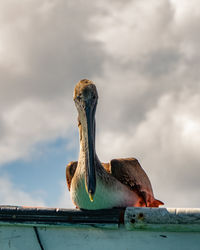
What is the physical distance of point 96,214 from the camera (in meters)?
5.35

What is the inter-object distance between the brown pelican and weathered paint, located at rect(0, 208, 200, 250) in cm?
28

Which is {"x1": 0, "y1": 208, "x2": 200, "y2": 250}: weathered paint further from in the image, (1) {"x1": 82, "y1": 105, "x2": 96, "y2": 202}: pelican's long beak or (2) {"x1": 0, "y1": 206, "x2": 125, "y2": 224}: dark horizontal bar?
(1) {"x1": 82, "y1": 105, "x2": 96, "y2": 202}: pelican's long beak

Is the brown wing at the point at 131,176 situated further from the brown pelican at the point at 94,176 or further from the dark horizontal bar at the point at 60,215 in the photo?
the dark horizontal bar at the point at 60,215

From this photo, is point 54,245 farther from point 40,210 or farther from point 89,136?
point 89,136

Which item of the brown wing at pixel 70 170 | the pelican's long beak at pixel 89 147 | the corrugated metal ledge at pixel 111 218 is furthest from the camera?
the brown wing at pixel 70 170

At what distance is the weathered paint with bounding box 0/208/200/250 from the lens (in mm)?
4934

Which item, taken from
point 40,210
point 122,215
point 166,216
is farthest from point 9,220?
point 166,216

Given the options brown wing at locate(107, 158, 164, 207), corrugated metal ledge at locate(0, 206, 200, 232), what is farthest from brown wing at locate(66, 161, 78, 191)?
corrugated metal ledge at locate(0, 206, 200, 232)

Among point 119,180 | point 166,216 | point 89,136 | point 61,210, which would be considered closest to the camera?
point 166,216

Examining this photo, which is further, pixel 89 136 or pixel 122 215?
pixel 89 136

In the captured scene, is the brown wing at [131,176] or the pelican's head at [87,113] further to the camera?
the brown wing at [131,176]

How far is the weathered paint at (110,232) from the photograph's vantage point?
16.2 feet

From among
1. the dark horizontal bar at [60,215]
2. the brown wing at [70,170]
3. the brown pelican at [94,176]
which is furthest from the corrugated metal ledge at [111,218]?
the brown wing at [70,170]

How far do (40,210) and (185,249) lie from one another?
1.85 meters
